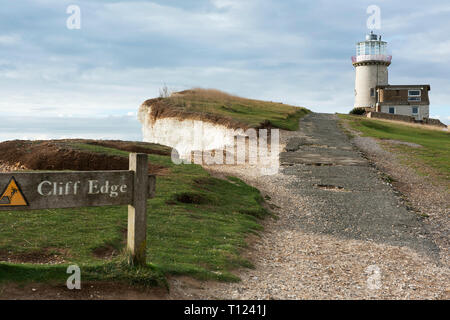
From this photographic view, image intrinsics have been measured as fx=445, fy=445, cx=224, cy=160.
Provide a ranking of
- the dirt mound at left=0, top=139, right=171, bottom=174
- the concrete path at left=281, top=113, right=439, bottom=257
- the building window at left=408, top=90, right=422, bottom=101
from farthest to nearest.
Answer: the building window at left=408, top=90, right=422, bottom=101, the dirt mound at left=0, top=139, right=171, bottom=174, the concrete path at left=281, top=113, right=439, bottom=257

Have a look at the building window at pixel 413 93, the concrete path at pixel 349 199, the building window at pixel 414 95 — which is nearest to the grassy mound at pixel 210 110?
the concrete path at pixel 349 199

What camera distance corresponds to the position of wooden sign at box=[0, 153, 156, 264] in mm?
6066

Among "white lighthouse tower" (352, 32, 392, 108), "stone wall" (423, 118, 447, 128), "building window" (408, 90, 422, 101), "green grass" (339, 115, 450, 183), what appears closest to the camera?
"green grass" (339, 115, 450, 183)

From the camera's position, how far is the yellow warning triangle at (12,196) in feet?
19.7

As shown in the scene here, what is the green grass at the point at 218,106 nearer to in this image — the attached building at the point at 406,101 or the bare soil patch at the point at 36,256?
the bare soil patch at the point at 36,256

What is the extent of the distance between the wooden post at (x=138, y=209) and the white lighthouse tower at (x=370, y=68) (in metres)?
70.3

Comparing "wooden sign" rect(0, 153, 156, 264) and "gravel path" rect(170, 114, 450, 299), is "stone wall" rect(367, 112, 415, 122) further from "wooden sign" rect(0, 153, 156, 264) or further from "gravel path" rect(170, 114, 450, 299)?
"wooden sign" rect(0, 153, 156, 264)

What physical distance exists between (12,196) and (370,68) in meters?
72.1

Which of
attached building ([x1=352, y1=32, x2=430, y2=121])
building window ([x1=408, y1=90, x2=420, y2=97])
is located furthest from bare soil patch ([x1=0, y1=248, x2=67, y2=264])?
building window ([x1=408, y1=90, x2=420, y2=97])

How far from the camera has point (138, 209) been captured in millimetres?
6820

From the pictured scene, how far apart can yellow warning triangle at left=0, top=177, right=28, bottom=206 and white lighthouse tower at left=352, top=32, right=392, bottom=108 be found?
235ft

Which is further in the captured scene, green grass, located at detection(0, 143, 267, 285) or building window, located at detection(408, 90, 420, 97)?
building window, located at detection(408, 90, 420, 97)
